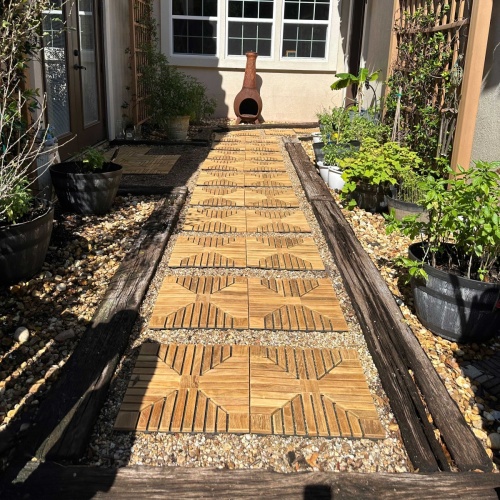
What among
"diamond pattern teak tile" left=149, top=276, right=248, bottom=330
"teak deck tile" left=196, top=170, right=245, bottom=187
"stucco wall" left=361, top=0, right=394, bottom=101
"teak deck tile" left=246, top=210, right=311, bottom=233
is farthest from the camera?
"stucco wall" left=361, top=0, right=394, bottom=101

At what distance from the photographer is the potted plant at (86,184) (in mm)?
4297

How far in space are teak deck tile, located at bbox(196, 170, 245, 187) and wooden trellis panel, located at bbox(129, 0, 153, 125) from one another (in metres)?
2.77

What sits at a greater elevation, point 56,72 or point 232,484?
point 56,72

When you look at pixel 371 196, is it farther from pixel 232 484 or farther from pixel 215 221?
pixel 232 484

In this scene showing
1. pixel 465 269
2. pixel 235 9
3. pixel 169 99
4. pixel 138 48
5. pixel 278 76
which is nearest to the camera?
pixel 465 269

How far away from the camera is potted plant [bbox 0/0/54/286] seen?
3.05 m

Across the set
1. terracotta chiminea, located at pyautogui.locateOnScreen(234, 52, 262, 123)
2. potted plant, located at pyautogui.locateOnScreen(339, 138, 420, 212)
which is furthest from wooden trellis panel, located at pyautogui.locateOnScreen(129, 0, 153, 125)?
potted plant, located at pyautogui.locateOnScreen(339, 138, 420, 212)

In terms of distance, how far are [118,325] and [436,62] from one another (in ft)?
14.1

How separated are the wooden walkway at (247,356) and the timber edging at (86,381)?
124mm

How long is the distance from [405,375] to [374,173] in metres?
2.64

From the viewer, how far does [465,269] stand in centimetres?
298

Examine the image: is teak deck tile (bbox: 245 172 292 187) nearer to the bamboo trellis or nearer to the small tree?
the bamboo trellis

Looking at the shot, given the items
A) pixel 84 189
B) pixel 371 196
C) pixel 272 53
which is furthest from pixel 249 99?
pixel 84 189

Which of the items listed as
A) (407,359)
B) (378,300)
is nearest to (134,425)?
(407,359)
